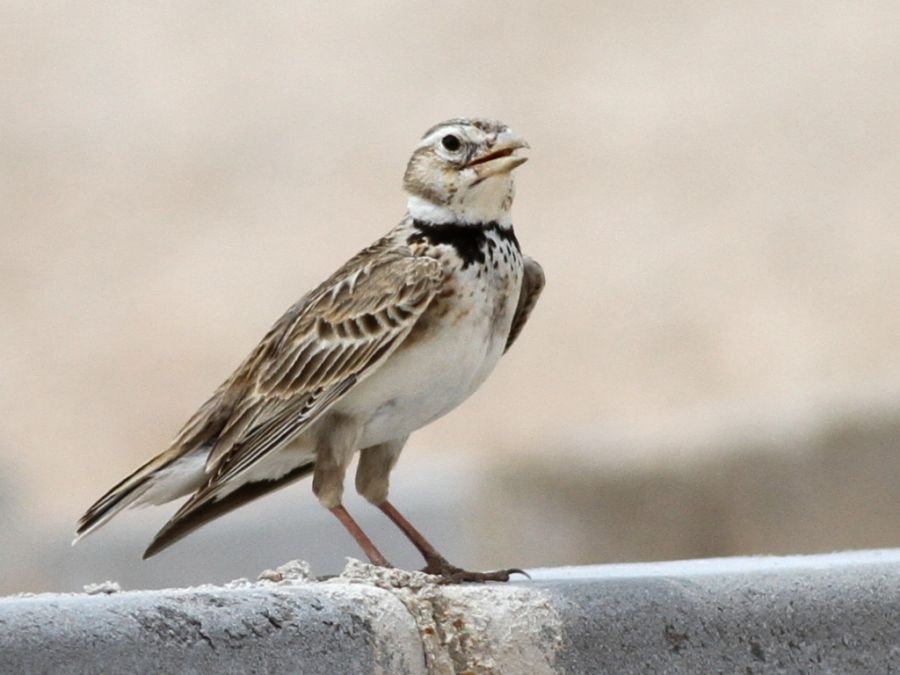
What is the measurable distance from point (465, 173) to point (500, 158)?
13cm

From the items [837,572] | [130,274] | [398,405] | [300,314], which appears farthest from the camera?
[130,274]

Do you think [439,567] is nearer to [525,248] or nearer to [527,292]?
[527,292]

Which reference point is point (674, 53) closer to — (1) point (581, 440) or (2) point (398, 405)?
(1) point (581, 440)

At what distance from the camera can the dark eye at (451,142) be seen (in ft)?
20.9

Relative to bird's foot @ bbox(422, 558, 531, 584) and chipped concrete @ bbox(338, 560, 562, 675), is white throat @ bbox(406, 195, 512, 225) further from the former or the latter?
chipped concrete @ bbox(338, 560, 562, 675)

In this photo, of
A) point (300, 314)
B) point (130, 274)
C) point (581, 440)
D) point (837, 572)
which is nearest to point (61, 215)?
point (130, 274)

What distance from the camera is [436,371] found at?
597cm

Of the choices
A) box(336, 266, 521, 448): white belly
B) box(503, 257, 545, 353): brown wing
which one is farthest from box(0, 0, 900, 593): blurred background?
box(336, 266, 521, 448): white belly

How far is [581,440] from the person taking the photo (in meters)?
10.6

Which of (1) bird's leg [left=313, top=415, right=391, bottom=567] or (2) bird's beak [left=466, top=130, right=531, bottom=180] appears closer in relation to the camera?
(1) bird's leg [left=313, top=415, right=391, bottom=567]

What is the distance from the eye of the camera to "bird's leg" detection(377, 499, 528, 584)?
17.3 ft

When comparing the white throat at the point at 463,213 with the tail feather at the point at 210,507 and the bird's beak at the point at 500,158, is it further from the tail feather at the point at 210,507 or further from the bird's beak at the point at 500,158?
the tail feather at the point at 210,507

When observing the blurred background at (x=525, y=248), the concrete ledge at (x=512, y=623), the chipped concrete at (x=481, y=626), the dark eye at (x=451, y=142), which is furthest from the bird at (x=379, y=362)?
the blurred background at (x=525, y=248)

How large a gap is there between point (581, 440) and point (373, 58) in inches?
795
